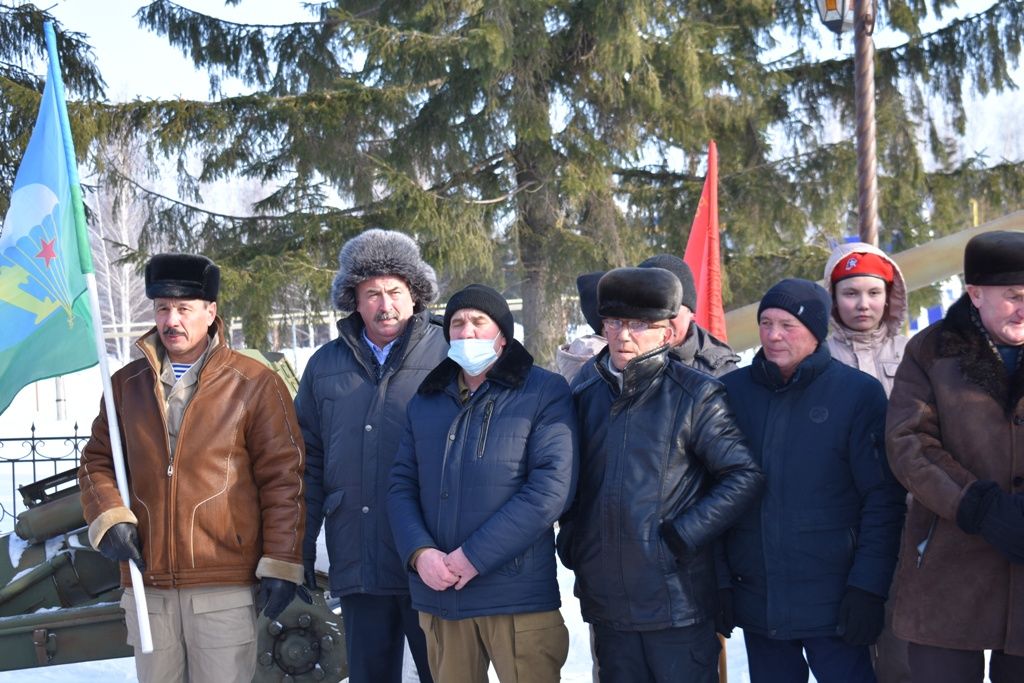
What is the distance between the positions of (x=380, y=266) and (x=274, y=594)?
1138mm

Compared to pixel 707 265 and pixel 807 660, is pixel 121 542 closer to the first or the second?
pixel 807 660

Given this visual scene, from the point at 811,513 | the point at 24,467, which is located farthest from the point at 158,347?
the point at 24,467

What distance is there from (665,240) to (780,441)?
7710 mm

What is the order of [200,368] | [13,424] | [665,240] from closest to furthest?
[200,368]
[665,240]
[13,424]

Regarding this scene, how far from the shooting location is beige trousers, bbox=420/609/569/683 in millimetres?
3107

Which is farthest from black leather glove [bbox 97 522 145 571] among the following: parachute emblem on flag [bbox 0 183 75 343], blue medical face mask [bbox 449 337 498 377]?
blue medical face mask [bbox 449 337 498 377]

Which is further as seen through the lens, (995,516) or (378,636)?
(378,636)

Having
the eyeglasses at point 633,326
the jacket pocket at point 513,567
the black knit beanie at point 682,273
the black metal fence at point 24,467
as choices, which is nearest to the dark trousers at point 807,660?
the jacket pocket at point 513,567

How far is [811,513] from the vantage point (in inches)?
121

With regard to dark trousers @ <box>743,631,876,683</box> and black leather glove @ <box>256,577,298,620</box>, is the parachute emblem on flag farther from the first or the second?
dark trousers @ <box>743,631,876,683</box>

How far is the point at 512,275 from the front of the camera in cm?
1080

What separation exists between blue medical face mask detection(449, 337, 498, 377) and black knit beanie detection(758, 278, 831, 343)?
87 cm

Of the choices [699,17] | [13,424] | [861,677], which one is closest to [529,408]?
[861,677]

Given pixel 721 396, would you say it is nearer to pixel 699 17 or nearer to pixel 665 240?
pixel 665 240
